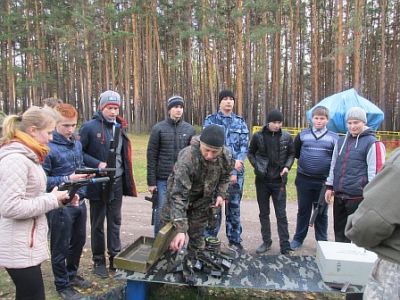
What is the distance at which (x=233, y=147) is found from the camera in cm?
544

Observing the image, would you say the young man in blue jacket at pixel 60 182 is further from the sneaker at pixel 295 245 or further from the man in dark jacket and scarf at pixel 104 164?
the sneaker at pixel 295 245

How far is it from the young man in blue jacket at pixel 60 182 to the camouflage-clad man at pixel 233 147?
6.64ft

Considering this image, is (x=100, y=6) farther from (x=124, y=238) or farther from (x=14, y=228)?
(x=14, y=228)

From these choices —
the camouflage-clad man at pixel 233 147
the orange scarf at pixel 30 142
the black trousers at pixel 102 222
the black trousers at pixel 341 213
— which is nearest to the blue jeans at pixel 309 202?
the black trousers at pixel 341 213

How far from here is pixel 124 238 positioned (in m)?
6.14

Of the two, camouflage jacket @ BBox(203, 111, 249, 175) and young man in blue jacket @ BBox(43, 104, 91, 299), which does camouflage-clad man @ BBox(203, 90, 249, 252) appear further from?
young man in blue jacket @ BBox(43, 104, 91, 299)

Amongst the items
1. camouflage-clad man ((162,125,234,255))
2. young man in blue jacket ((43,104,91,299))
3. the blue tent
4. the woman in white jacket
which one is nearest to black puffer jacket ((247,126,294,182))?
camouflage-clad man ((162,125,234,255))

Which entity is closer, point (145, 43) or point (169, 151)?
point (169, 151)

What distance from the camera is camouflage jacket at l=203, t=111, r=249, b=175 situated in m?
5.42

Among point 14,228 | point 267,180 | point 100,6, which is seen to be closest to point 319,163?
point 267,180

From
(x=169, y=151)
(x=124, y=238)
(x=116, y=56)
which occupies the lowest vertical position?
(x=124, y=238)

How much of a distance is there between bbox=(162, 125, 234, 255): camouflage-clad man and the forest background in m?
16.7

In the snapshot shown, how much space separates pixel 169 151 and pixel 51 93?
109ft

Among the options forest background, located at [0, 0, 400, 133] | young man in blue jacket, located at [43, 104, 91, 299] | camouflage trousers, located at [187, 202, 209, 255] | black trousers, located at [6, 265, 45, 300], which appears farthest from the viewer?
forest background, located at [0, 0, 400, 133]
